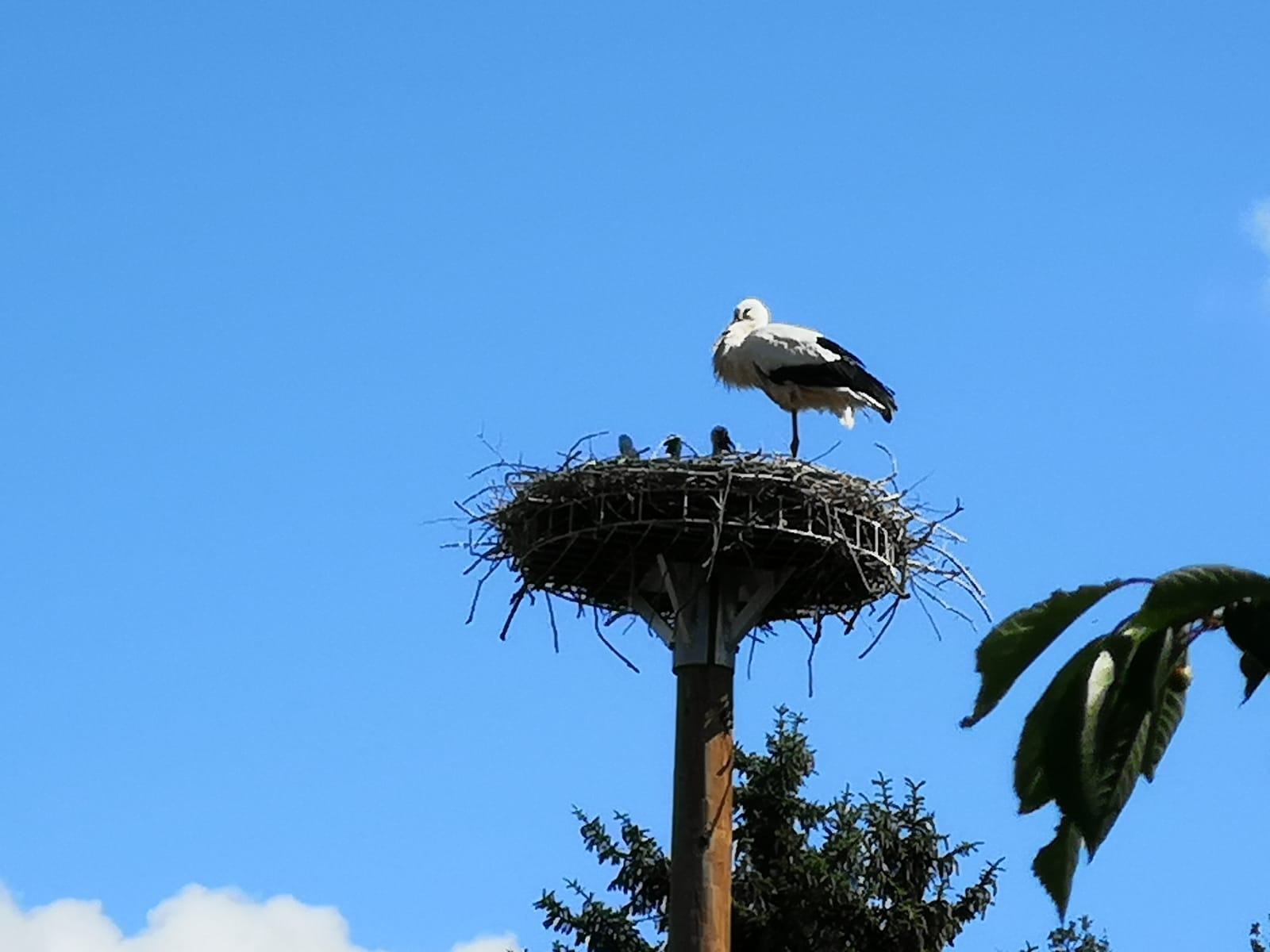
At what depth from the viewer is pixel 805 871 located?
16.5 meters

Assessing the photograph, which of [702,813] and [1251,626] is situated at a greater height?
[702,813]

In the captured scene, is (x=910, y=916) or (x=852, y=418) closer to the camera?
(x=852, y=418)

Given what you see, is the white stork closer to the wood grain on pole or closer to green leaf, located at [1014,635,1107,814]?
the wood grain on pole

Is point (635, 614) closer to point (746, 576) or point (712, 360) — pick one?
point (746, 576)

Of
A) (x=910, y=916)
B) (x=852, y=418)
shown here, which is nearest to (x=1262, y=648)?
(x=852, y=418)

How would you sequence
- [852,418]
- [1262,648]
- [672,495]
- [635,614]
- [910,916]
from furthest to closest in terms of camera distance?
[910,916]
[852,418]
[635,614]
[672,495]
[1262,648]

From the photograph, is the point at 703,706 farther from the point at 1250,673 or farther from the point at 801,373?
the point at 1250,673

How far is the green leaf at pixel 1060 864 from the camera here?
2295 millimetres

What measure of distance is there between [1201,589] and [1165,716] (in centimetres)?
21

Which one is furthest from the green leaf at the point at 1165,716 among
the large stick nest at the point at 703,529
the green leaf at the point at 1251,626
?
the large stick nest at the point at 703,529

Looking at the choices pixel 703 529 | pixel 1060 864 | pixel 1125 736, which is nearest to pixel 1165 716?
pixel 1125 736

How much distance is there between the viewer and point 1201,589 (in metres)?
2.19

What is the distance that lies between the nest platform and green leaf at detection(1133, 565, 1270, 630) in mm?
9782

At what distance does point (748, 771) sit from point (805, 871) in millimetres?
1017
